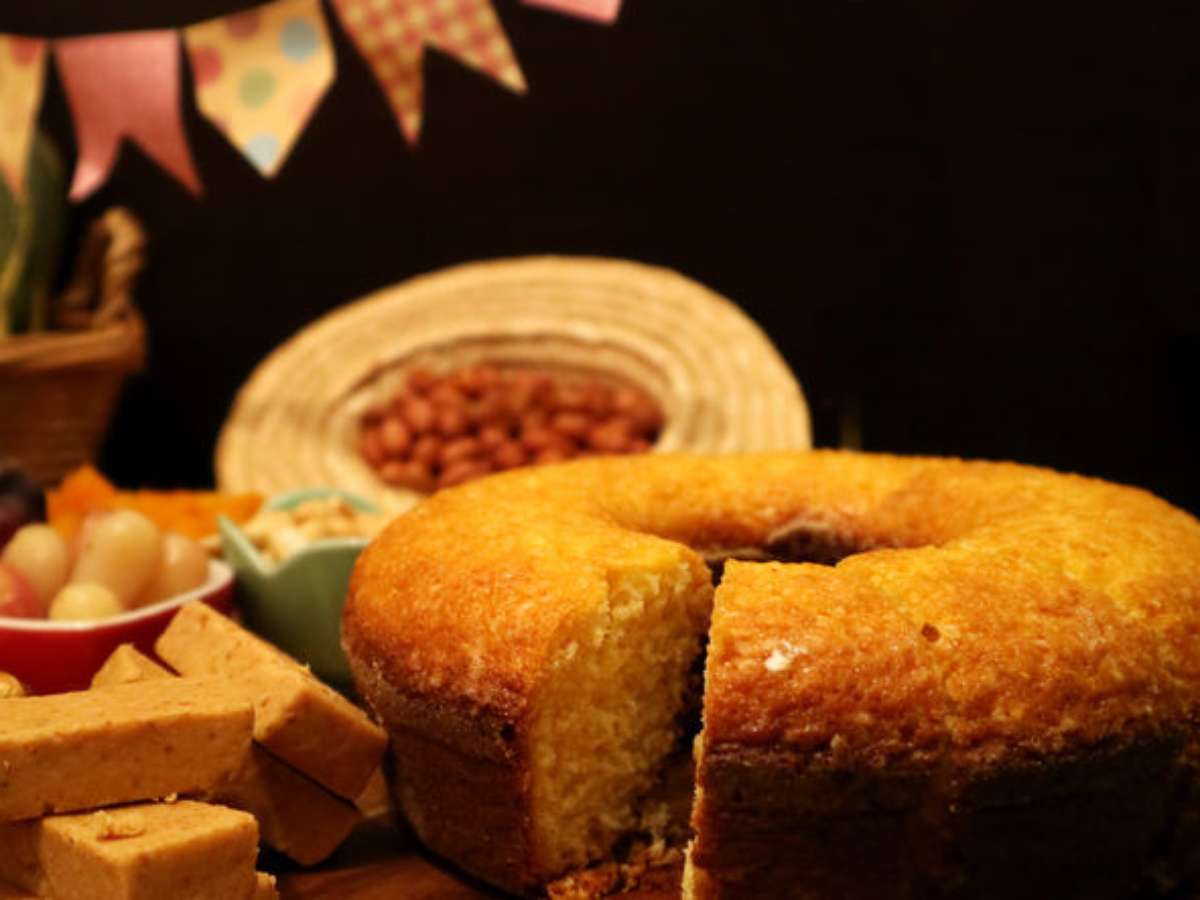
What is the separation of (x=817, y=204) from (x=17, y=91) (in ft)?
4.78

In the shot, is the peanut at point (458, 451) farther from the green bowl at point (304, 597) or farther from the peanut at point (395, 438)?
the green bowl at point (304, 597)

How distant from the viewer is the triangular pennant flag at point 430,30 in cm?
225

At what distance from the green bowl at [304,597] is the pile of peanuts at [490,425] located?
0.70 metres

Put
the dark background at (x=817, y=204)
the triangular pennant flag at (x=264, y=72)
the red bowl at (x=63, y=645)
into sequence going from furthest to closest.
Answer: the dark background at (x=817, y=204) → the triangular pennant flag at (x=264, y=72) → the red bowl at (x=63, y=645)

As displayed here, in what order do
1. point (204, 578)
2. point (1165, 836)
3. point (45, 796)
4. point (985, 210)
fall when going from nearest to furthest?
point (45, 796) → point (1165, 836) → point (204, 578) → point (985, 210)

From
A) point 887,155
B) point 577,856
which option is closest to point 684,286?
point 887,155

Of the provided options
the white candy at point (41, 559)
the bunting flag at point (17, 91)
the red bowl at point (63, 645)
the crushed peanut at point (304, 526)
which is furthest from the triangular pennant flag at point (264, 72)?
the red bowl at point (63, 645)

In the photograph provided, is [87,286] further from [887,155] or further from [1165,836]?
[1165,836]

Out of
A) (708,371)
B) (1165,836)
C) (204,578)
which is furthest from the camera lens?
(708,371)

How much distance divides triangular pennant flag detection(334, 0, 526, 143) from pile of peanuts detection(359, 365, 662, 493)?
743 mm

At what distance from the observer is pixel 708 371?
9.46ft

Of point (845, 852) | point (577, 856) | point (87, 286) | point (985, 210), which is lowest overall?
Answer: point (577, 856)

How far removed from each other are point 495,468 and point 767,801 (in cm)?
150

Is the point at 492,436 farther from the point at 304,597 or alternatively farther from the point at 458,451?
the point at 304,597
